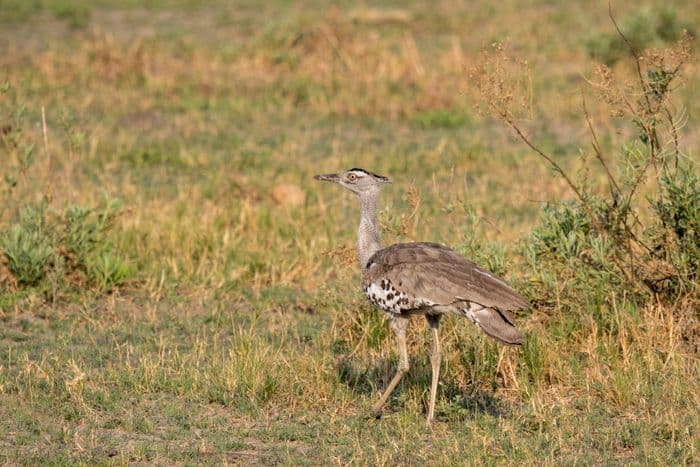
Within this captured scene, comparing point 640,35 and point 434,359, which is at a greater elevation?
point 640,35

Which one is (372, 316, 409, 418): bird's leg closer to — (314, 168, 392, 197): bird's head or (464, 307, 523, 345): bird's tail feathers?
(464, 307, 523, 345): bird's tail feathers

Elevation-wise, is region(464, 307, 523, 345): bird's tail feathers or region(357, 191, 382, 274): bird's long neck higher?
region(357, 191, 382, 274): bird's long neck

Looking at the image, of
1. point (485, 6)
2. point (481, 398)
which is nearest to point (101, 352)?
point (481, 398)

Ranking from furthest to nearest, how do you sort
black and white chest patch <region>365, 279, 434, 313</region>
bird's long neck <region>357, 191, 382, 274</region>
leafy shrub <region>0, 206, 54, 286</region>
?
leafy shrub <region>0, 206, 54, 286</region> < bird's long neck <region>357, 191, 382, 274</region> < black and white chest patch <region>365, 279, 434, 313</region>

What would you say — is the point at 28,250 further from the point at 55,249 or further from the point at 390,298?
the point at 390,298

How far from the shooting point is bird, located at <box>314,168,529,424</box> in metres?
5.51

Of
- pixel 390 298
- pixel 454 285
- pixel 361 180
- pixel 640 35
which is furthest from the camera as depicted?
pixel 640 35

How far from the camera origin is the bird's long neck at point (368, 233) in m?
6.18

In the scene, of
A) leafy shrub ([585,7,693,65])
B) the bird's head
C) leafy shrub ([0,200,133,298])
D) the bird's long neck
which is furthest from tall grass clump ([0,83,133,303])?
leafy shrub ([585,7,693,65])

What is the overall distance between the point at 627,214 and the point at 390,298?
211 cm

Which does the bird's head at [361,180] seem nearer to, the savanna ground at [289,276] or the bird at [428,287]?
the bird at [428,287]

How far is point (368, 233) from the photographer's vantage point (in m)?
6.21

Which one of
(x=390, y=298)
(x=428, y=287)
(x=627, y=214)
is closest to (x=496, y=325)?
(x=428, y=287)

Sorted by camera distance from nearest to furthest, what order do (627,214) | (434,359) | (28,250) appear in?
(434,359)
(627,214)
(28,250)
